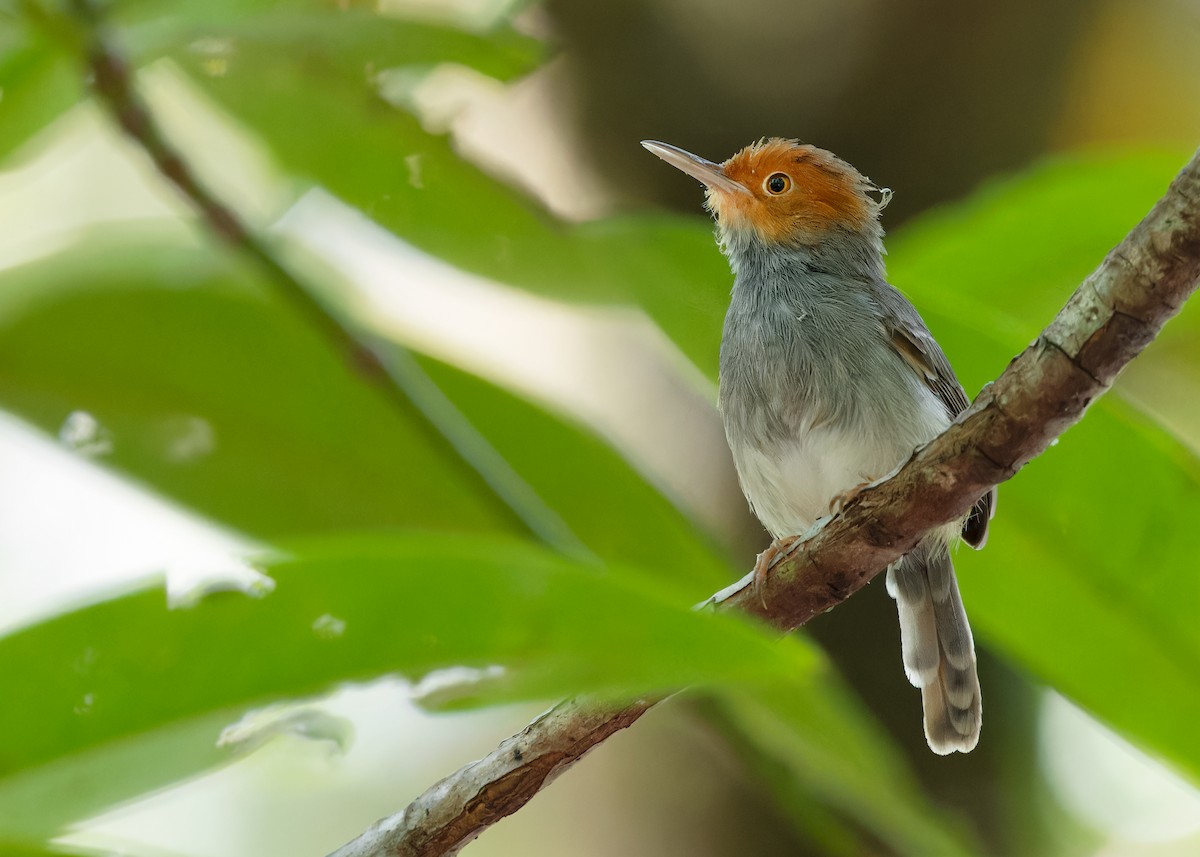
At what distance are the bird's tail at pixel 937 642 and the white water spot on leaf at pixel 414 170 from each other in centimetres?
134

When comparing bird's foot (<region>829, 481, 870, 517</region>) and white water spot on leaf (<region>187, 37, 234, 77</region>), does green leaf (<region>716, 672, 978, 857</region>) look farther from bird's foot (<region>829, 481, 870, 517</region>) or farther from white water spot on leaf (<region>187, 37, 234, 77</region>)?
white water spot on leaf (<region>187, 37, 234, 77</region>)

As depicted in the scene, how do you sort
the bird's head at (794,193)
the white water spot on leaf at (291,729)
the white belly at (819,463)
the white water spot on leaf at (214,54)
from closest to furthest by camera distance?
the white water spot on leaf at (291,729), the white water spot on leaf at (214,54), the white belly at (819,463), the bird's head at (794,193)

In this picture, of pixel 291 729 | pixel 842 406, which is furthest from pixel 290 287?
pixel 842 406

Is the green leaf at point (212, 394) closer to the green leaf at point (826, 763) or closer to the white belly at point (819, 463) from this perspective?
the green leaf at point (826, 763)

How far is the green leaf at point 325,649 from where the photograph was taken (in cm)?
90

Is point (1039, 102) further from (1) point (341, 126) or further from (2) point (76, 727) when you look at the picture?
(2) point (76, 727)

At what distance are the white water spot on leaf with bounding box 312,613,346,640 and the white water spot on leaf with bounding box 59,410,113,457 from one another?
1175 millimetres

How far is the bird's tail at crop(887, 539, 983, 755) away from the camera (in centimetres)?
273

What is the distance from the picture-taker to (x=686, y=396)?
3.57 m

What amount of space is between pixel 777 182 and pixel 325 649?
95.3 inches

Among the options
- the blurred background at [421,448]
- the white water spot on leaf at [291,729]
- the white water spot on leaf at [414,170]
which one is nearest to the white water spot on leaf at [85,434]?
the blurred background at [421,448]

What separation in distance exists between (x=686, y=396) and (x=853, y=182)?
29.6 inches

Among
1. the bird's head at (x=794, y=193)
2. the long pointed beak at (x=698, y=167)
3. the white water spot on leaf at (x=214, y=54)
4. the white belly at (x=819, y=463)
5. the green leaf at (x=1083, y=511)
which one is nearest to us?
the green leaf at (x=1083, y=511)

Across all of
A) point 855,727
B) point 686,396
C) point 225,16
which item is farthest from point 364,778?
point 225,16
